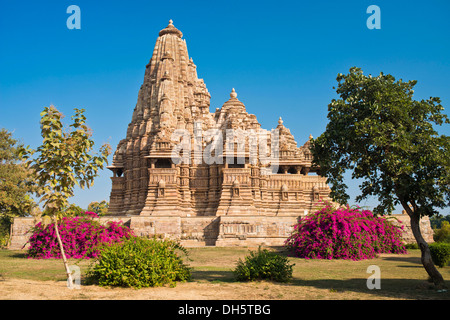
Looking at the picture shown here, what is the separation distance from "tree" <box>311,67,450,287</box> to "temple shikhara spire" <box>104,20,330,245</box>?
1938 cm

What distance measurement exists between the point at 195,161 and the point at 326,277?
27495mm

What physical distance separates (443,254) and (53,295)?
15.1 metres

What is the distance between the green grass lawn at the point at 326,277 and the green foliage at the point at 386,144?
2430 millimetres

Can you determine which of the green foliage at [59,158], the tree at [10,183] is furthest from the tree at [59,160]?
the tree at [10,183]

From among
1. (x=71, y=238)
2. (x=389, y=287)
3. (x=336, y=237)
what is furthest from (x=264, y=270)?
(x=71, y=238)

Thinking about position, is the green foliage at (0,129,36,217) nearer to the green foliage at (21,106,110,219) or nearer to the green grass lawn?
the green grass lawn

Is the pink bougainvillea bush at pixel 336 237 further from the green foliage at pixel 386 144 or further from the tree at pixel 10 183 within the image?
the tree at pixel 10 183

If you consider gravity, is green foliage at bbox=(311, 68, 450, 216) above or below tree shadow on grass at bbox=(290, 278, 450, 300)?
above

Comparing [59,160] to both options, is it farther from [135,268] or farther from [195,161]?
[195,161]

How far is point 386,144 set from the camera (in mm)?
12266

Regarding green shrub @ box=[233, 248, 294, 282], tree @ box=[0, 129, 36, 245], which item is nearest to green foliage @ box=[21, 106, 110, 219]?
green shrub @ box=[233, 248, 294, 282]

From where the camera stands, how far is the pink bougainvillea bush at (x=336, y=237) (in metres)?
22.2

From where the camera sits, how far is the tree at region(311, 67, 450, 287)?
472 inches

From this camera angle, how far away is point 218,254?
24109mm
